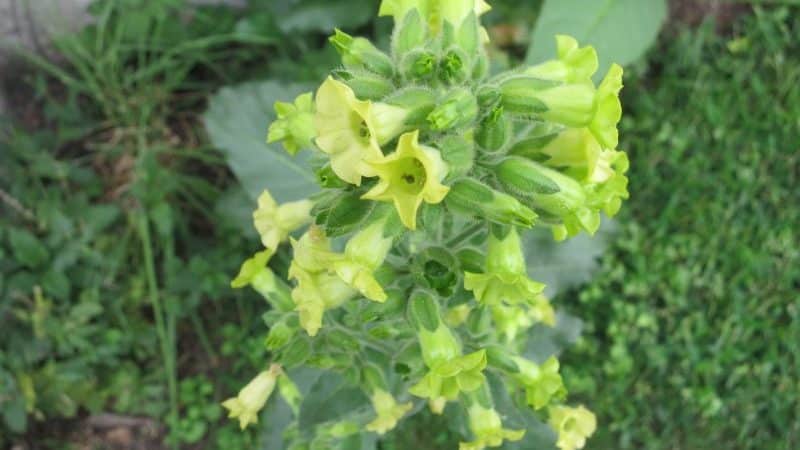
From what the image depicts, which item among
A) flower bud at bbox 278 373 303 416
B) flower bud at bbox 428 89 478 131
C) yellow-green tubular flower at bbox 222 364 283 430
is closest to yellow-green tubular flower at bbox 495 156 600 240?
flower bud at bbox 428 89 478 131

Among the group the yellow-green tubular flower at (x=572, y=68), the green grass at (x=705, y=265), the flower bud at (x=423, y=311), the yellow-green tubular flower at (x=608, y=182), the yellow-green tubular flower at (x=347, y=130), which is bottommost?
the green grass at (x=705, y=265)

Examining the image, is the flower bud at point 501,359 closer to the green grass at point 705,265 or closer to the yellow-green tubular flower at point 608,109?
the yellow-green tubular flower at point 608,109

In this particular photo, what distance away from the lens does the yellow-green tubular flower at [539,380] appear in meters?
1.88

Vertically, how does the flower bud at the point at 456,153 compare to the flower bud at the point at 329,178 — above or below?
above

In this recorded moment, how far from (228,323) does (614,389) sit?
1419 mm

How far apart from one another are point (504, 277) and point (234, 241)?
1.80 metres

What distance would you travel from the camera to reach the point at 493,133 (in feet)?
5.09

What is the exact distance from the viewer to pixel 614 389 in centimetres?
319

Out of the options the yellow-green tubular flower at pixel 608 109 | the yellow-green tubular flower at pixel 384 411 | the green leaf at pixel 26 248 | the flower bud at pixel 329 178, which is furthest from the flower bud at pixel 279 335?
the green leaf at pixel 26 248

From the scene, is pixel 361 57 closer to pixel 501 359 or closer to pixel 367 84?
pixel 367 84

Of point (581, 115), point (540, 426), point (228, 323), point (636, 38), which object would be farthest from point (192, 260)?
point (581, 115)

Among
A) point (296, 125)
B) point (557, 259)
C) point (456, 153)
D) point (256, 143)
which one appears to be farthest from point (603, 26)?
point (456, 153)

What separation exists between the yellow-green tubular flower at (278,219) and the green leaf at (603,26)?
1205 mm

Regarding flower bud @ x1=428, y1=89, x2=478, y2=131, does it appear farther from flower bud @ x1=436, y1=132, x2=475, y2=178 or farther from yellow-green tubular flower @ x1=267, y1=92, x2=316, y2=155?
yellow-green tubular flower @ x1=267, y1=92, x2=316, y2=155
